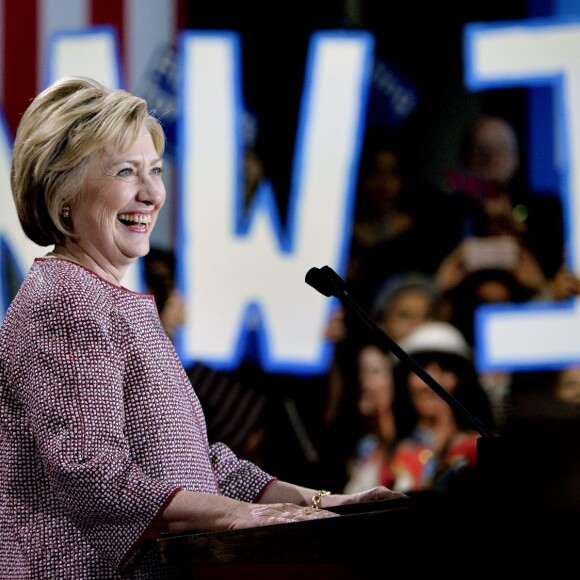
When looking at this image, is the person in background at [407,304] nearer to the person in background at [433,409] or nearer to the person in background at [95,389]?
the person in background at [433,409]

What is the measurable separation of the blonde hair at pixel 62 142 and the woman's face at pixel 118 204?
0.04 ft

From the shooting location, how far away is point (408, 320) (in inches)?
158

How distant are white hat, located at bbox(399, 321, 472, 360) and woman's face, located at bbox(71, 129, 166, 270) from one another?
2328mm

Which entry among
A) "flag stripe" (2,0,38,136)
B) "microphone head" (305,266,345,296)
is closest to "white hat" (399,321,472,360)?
"flag stripe" (2,0,38,136)

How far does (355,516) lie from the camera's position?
1106 millimetres

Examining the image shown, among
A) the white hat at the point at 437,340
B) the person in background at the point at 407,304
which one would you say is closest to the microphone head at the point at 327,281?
the white hat at the point at 437,340

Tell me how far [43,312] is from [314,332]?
9.58 ft

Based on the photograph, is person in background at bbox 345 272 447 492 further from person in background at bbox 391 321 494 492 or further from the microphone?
the microphone

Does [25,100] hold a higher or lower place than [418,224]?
higher

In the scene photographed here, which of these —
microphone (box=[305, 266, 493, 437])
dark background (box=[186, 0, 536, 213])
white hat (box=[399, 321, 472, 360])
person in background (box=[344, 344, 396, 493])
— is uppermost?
dark background (box=[186, 0, 536, 213])

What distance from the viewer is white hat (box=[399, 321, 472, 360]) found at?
3.83 metres

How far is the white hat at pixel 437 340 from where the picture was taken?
383 centimetres

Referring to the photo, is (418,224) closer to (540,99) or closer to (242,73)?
(540,99)

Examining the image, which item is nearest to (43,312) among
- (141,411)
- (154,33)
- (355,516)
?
(141,411)
